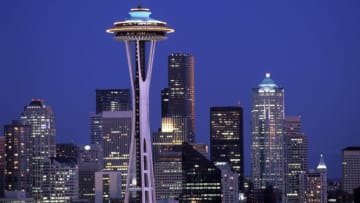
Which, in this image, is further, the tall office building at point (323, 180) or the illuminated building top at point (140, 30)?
the tall office building at point (323, 180)

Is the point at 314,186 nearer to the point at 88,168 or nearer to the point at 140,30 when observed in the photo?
the point at 88,168

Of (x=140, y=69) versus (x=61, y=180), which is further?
(x=61, y=180)

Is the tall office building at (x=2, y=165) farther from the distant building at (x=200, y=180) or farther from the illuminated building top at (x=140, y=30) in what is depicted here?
the illuminated building top at (x=140, y=30)

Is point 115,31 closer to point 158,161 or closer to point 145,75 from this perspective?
point 145,75

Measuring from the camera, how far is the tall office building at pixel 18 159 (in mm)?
169625

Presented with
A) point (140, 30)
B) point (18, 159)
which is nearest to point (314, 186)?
point (18, 159)

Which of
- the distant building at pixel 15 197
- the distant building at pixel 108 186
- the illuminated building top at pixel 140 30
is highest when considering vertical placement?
the illuminated building top at pixel 140 30

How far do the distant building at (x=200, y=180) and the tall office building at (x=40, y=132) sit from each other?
16313 millimetres

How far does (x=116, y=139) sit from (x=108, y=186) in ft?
58.5

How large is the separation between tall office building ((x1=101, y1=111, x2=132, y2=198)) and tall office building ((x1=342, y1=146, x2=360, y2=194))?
26247mm

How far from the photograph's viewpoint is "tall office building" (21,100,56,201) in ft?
574

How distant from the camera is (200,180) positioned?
546ft

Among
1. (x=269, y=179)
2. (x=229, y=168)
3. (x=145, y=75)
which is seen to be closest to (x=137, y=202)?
(x=145, y=75)

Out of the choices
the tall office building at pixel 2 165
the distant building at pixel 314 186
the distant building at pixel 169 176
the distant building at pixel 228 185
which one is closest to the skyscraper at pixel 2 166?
the tall office building at pixel 2 165
